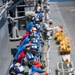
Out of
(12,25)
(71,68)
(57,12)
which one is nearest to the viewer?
(71,68)

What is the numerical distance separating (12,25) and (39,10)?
118 inches

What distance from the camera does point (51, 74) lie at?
10.5m

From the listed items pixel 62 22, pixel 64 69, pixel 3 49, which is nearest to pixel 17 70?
pixel 3 49

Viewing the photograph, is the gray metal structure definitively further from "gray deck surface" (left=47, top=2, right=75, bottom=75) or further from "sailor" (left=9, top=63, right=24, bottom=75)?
"gray deck surface" (left=47, top=2, right=75, bottom=75)

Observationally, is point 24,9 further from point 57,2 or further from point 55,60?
point 57,2

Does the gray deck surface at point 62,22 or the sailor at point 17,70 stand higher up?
the sailor at point 17,70

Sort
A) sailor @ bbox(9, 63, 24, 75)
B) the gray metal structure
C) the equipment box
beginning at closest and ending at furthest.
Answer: sailor @ bbox(9, 63, 24, 75) → the gray metal structure → the equipment box

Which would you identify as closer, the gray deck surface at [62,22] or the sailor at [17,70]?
the sailor at [17,70]

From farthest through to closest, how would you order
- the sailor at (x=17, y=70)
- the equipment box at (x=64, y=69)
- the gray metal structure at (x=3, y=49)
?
the equipment box at (x=64, y=69) < the gray metal structure at (x=3, y=49) < the sailor at (x=17, y=70)

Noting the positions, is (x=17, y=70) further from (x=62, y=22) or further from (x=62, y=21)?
(x=62, y=21)

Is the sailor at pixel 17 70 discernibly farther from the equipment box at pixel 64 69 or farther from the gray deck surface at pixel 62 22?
the gray deck surface at pixel 62 22

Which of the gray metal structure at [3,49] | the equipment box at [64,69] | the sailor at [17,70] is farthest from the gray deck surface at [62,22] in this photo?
the sailor at [17,70]

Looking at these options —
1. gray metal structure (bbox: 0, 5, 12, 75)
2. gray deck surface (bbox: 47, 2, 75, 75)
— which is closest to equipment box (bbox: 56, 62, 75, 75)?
gray deck surface (bbox: 47, 2, 75, 75)

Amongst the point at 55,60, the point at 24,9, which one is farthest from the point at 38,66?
the point at 24,9
